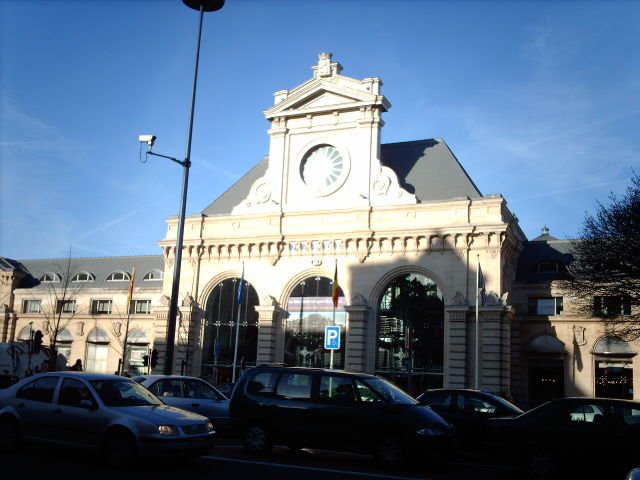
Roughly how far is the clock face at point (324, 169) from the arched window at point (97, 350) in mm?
24774

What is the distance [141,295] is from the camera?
5769 centimetres

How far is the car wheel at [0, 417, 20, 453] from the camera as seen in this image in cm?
1387

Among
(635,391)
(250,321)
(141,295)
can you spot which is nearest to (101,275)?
(141,295)

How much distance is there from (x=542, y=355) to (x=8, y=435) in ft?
113

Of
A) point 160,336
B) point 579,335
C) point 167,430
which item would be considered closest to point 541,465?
point 167,430

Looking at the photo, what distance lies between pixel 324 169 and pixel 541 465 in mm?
32169

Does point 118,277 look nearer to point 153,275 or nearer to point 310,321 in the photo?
point 153,275

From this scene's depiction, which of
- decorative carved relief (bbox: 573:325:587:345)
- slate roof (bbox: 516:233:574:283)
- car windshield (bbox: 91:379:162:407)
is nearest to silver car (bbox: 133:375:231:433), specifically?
car windshield (bbox: 91:379:162:407)

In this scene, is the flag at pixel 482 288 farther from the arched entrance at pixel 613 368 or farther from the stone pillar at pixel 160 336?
the stone pillar at pixel 160 336

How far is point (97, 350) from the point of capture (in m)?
58.8

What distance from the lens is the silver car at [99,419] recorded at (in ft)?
41.4

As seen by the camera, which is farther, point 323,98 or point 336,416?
point 323,98

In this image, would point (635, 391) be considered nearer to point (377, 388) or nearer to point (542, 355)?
point (542, 355)

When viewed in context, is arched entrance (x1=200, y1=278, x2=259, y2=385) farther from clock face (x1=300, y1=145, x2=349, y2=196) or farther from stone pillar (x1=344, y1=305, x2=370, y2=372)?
clock face (x1=300, y1=145, x2=349, y2=196)
